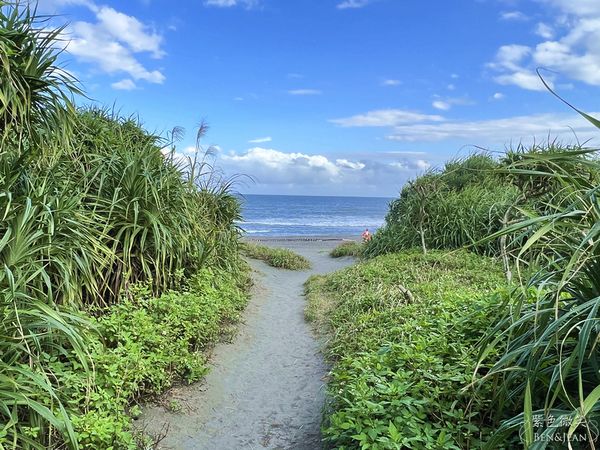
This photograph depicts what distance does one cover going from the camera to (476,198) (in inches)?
409

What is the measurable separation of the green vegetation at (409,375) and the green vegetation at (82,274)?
1470mm

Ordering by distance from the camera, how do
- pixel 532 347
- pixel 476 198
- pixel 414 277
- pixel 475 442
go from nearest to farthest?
pixel 532 347 < pixel 475 442 < pixel 414 277 < pixel 476 198

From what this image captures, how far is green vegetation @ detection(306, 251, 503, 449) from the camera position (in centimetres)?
243

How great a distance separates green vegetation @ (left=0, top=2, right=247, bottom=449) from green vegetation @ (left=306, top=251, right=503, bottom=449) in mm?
1470

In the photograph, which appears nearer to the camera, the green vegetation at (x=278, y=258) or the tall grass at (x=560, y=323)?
the tall grass at (x=560, y=323)

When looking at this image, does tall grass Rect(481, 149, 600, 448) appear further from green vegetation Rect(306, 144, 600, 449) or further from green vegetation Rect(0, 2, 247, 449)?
green vegetation Rect(0, 2, 247, 449)

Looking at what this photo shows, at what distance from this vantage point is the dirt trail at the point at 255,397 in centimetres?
342

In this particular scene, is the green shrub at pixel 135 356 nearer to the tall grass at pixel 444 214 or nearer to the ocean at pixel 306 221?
the ocean at pixel 306 221

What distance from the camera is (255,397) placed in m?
4.18

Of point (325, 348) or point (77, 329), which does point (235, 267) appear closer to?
point (325, 348)

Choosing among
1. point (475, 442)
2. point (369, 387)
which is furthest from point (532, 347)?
point (369, 387)

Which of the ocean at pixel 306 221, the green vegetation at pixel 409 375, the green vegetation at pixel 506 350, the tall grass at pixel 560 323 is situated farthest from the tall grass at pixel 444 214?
the tall grass at pixel 560 323

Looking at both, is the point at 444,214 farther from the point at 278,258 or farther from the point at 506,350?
the point at 506,350

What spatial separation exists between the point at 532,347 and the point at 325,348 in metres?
3.35
